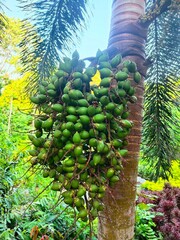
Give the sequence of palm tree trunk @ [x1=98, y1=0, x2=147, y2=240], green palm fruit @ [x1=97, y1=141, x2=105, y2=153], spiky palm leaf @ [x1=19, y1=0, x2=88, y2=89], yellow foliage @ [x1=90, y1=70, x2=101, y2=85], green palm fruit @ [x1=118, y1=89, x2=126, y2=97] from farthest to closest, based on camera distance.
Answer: spiky palm leaf @ [x1=19, y1=0, x2=88, y2=89] < yellow foliage @ [x1=90, y1=70, x2=101, y2=85] < palm tree trunk @ [x1=98, y1=0, x2=147, y2=240] < green palm fruit @ [x1=118, y1=89, x2=126, y2=97] < green palm fruit @ [x1=97, y1=141, x2=105, y2=153]

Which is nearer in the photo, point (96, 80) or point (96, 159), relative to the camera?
point (96, 159)

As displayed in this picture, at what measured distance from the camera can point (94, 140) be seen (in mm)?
968

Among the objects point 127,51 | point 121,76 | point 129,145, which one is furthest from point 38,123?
point 127,51

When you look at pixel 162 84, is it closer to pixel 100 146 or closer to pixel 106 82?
pixel 106 82

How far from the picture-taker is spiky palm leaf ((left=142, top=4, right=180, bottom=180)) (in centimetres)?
A: 284

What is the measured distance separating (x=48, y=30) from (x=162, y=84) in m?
1.37

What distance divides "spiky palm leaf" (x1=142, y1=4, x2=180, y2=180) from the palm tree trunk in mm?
1361

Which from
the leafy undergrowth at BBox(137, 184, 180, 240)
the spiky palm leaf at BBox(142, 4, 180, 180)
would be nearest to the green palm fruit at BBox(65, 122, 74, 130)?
the spiky palm leaf at BBox(142, 4, 180, 180)

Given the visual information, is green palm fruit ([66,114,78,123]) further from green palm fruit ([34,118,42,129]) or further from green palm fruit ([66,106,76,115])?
green palm fruit ([34,118,42,129])

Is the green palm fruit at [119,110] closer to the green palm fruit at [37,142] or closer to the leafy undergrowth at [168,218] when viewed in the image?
the green palm fruit at [37,142]

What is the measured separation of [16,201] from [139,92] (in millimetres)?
1995

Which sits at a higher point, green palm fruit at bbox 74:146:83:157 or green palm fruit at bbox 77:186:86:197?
green palm fruit at bbox 74:146:83:157

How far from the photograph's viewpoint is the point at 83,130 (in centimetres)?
101

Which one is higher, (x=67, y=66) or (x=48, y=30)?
(x=48, y=30)
